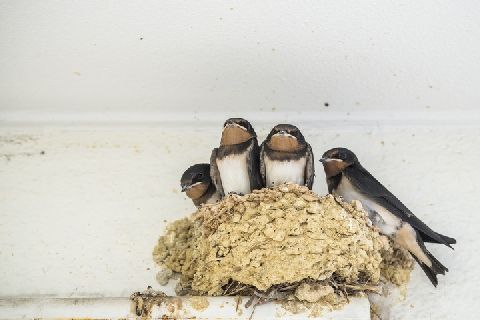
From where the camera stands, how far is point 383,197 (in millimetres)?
3168

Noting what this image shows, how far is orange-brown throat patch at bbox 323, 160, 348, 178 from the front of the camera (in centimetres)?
333

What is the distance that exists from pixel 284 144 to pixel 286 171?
0.12m

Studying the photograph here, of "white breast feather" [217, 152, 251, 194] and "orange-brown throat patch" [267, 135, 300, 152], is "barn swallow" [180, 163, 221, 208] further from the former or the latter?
"orange-brown throat patch" [267, 135, 300, 152]

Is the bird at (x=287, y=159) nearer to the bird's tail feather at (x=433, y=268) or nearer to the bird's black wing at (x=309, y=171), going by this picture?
the bird's black wing at (x=309, y=171)

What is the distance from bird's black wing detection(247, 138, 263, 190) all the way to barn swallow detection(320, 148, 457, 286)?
1.02 feet

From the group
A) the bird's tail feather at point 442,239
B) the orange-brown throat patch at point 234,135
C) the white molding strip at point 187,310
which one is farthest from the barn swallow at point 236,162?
the bird's tail feather at point 442,239

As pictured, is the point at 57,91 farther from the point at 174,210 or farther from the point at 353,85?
the point at 353,85

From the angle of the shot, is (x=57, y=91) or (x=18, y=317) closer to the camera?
(x=18, y=317)

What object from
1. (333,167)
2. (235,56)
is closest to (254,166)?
(333,167)

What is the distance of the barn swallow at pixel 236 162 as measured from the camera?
10.7ft

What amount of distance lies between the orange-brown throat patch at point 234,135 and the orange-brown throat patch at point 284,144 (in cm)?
15

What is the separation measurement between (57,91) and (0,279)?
0.97 metres

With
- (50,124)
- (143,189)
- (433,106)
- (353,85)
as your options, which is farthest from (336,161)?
(50,124)

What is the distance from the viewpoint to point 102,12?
3.16 metres
